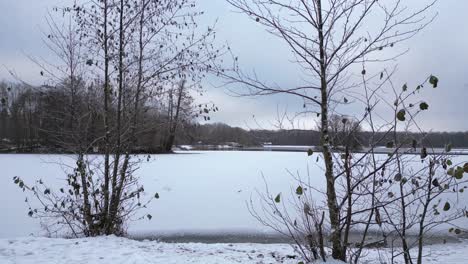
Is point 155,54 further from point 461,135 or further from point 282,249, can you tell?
point 461,135

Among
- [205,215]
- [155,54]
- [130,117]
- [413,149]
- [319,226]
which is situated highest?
[155,54]

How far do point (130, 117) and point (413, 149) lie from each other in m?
4.57

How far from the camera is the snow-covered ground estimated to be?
4.71 metres

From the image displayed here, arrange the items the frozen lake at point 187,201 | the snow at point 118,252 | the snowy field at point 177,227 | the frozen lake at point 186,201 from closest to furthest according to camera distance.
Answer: the snow at point 118,252
the snowy field at point 177,227
the frozen lake at point 187,201
the frozen lake at point 186,201

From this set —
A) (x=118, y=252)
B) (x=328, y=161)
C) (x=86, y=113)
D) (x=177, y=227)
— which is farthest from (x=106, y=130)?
(x=328, y=161)

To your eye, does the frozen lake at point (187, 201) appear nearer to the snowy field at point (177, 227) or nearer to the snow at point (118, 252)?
the snowy field at point (177, 227)

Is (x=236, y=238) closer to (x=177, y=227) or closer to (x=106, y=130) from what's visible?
(x=177, y=227)

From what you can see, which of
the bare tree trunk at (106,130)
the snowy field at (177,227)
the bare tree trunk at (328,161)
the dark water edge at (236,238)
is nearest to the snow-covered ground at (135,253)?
the snowy field at (177,227)

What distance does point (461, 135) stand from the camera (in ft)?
16.7

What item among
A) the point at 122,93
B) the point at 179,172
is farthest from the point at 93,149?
the point at 179,172

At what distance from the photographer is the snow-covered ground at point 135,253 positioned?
4.71m

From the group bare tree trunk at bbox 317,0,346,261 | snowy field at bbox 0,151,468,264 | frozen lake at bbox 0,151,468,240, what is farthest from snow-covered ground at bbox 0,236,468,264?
frozen lake at bbox 0,151,468,240

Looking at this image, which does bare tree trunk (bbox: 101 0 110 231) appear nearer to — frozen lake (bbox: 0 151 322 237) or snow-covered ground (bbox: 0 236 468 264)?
snow-covered ground (bbox: 0 236 468 264)

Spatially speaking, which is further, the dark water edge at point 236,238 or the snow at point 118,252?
the dark water edge at point 236,238
